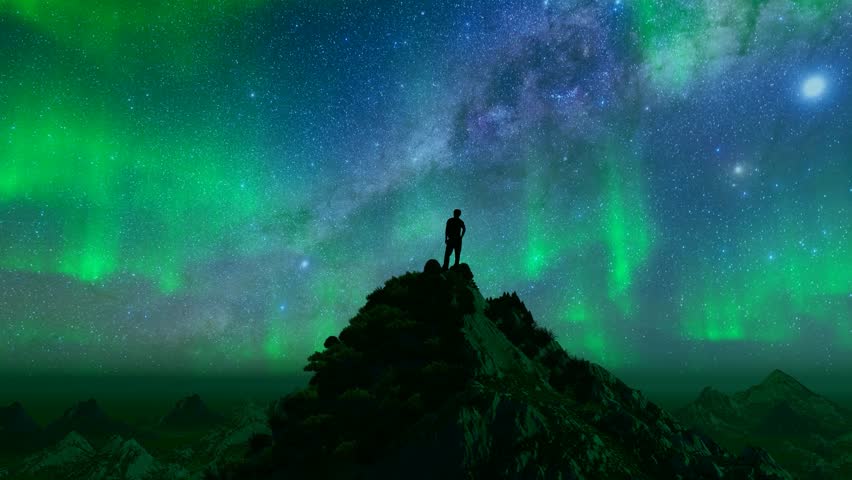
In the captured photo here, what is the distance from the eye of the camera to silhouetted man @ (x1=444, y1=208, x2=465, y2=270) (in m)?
24.2

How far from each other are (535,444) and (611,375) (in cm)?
964

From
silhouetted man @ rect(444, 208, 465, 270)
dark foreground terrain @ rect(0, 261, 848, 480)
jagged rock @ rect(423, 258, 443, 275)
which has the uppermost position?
silhouetted man @ rect(444, 208, 465, 270)

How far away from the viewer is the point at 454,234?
2438 centimetres

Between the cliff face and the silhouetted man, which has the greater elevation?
the silhouetted man

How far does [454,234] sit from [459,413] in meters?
11.2

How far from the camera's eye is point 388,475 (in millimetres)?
14359

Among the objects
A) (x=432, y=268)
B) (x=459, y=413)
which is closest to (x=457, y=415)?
(x=459, y=413)

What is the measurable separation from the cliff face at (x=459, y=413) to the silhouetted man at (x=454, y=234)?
201 cm

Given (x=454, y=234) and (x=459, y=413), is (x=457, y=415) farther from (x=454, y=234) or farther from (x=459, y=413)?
(x=454, y=234)

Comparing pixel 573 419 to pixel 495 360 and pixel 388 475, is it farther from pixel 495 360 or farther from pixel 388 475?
pixel 388 475

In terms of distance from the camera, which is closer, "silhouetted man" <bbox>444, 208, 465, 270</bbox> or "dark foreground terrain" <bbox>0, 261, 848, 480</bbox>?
"dark foreground terrain" <bbox>0, 261, 848, 480</bbox>

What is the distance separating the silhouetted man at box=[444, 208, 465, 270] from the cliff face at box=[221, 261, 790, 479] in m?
2.01

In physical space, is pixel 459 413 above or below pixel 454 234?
below

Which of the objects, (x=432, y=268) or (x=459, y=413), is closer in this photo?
(x=459, y=413)
